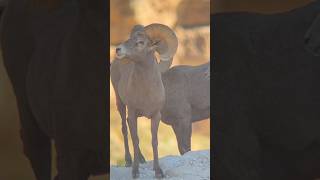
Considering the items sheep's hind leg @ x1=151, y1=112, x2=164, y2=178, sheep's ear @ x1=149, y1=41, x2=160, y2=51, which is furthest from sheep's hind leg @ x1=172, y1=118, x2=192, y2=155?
sheep's ear @ x1=149, y1=41, x2=160, y2=51

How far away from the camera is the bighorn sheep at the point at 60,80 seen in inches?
246

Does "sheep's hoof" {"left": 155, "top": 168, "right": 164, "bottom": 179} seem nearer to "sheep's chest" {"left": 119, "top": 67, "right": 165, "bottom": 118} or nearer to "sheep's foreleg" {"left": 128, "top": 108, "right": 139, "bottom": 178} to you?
"sheep's foreleg" {"left": 128, "top": 108, "right": 139, "bottom": 178}

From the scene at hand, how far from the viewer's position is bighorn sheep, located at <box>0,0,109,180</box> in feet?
20.5

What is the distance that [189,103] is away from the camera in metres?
5.93

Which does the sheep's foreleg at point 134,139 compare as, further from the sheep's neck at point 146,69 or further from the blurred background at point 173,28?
the sheep's neck at point 146,69

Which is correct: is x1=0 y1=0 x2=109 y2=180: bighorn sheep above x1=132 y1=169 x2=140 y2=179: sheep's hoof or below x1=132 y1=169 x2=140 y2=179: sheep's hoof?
above

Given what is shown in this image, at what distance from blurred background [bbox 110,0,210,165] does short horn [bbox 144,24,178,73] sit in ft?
0.15
